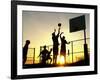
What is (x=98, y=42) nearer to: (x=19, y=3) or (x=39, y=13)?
(x=39, y=13)

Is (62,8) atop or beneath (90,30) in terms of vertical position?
atop

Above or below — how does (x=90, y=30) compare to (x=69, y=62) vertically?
above

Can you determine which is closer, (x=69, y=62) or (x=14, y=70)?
(x=14, y=70)

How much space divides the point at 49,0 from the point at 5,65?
72 cm

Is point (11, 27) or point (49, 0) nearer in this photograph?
point (11, 27)

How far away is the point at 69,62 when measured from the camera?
2.16 meters

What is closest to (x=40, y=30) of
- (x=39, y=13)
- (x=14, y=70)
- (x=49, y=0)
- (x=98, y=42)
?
(x=39, y=13)

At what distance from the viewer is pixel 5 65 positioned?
6.47 ft

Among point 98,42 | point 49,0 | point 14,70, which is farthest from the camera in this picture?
point 98,42

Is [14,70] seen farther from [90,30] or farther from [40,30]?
[90,30]

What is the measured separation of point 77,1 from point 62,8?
184 mm

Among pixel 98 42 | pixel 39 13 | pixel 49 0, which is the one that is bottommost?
pixel 98 42

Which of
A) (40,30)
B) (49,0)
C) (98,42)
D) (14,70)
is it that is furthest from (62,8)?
(14,70)

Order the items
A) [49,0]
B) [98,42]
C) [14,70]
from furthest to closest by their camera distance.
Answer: [98,42], [49,0], [14,70]
